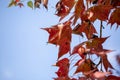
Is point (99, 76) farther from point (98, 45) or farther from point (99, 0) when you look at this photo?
point (99, 0)

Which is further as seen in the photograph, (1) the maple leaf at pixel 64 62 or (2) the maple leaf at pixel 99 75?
(1) the maple leaf at pixel 64 62

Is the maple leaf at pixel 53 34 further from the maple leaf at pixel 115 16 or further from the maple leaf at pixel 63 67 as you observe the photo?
the maple leaf at pixel 115 16

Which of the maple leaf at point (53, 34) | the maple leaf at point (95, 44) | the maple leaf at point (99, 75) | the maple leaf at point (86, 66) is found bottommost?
the maple leaf at point (99, 75)

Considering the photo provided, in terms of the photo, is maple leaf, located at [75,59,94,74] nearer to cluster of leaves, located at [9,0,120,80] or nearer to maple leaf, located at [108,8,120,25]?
cluster of leaves, located at [9,0,120,80]

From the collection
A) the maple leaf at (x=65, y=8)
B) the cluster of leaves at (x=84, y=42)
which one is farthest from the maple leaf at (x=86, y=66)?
the maple leaf at (x=65, y=8)

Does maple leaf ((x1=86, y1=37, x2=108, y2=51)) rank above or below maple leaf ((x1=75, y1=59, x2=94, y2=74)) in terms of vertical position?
above

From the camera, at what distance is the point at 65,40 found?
69 centimetres

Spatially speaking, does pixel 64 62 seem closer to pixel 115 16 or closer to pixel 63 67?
pixel 63 67

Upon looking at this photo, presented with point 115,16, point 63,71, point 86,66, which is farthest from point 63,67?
point 115,16

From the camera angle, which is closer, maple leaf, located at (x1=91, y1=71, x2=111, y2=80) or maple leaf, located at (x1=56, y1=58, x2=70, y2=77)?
maple leaf, located at (x1=91, y1=71, x2=111, y2=80)

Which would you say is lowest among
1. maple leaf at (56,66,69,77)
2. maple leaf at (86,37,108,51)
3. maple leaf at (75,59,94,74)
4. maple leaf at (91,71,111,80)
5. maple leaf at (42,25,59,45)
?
maple leaf at (56,66,69,77)

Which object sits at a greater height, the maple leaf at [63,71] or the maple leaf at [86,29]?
the maple leaf at [86,29]

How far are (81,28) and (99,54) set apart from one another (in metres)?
0.11

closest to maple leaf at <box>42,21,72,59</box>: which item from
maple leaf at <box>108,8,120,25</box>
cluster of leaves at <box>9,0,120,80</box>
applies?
cluster of leaves at <box>9,0,120,80</box>
